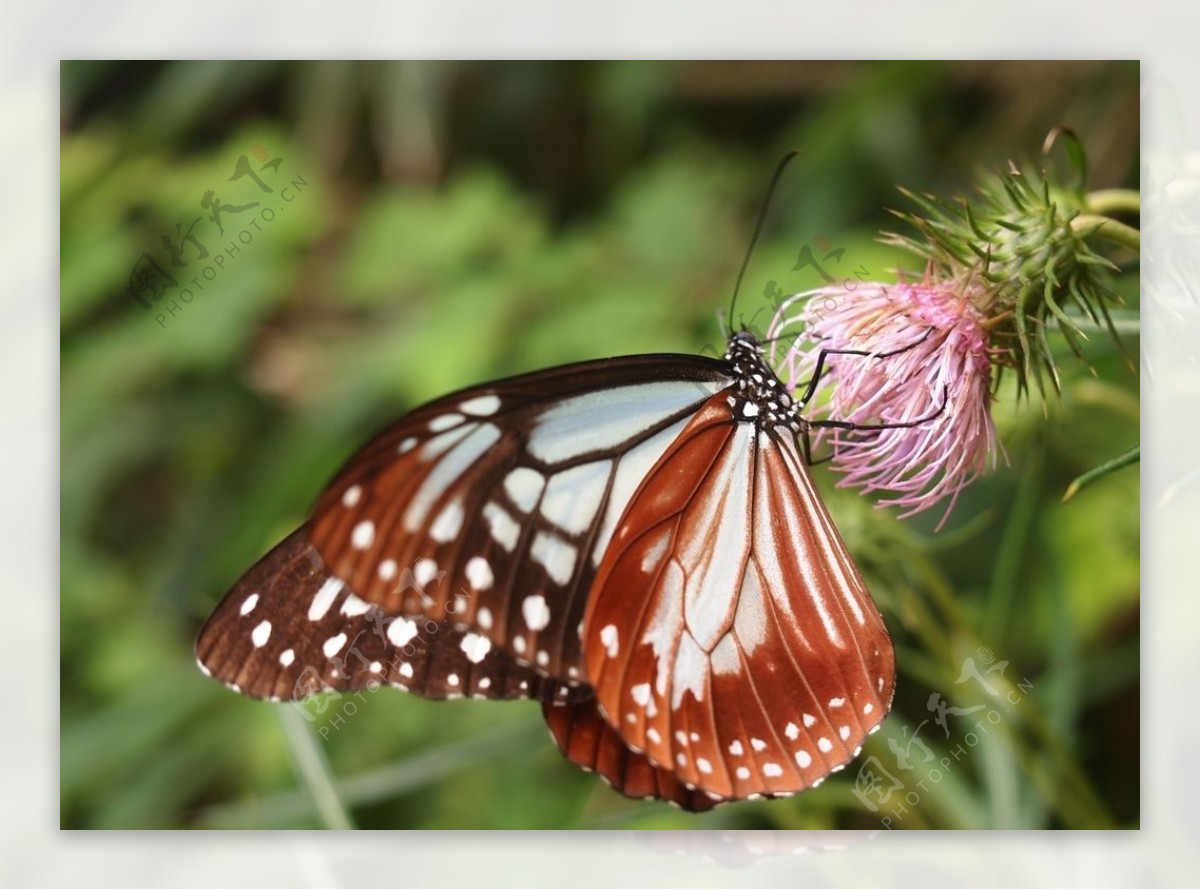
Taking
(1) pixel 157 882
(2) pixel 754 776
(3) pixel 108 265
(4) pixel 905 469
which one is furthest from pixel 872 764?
(3) pixel 108 265

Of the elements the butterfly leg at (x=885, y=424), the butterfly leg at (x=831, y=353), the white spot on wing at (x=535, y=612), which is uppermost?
the butterfly leg at (x=831, y=353)

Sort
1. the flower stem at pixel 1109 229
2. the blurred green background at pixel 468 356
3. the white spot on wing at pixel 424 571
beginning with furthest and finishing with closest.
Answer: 1. the blurred green background at pixel 468 356
2. the white spot on wing at pixel 424 571
3. the flower stem at pixel 1109 229

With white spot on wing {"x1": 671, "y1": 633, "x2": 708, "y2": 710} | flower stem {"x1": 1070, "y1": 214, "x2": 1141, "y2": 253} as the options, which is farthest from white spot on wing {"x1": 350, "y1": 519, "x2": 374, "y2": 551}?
flower stem {"x1": 1070, "y1": 214, "x2": 1141, "y2": 253}

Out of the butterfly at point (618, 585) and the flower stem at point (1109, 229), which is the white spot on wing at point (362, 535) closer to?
the butterfly at point (618, 585)

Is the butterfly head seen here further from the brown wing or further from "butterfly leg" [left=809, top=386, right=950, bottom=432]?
the brown wing

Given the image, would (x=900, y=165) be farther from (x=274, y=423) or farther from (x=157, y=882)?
(x=157, y=882)

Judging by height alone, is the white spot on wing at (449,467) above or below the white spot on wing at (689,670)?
above

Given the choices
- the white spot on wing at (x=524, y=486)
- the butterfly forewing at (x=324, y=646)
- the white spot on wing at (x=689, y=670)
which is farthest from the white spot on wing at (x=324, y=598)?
the white spot on wing at (x=689, y=670)
